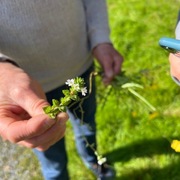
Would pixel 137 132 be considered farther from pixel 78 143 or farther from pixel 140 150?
pixel 78 143

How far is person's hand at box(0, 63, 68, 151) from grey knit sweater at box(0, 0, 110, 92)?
17cm

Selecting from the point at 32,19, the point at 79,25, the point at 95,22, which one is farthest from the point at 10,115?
the point at 95,22

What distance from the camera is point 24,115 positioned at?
33.6 inches

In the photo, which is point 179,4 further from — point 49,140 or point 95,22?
point 49,140

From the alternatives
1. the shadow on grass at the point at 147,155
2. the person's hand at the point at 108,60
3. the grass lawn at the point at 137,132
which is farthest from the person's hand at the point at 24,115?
the shadow on grass at the point at 147,155

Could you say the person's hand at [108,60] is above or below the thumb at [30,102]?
below

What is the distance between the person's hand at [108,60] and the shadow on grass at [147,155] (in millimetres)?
624

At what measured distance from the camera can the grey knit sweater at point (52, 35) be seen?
1014mm

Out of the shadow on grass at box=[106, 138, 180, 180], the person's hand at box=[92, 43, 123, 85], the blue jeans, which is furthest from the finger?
the shadow on grass at box=[106, 138, 180, 180]

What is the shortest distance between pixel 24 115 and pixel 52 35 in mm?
322

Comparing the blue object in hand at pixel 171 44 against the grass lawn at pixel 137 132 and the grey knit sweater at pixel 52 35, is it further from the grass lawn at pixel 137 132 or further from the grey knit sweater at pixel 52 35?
the grass lawn at pixel 137 132

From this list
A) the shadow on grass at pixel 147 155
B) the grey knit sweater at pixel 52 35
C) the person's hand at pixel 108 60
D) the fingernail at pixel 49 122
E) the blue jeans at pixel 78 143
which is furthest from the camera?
the shadow on grass at pixel 147 155

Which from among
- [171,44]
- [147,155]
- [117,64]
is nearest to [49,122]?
[171,44]

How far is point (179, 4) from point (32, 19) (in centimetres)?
165
